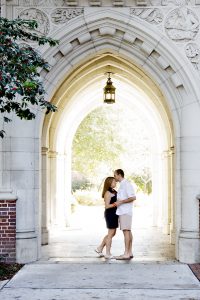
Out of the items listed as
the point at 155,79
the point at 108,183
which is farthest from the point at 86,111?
the point at 108,183

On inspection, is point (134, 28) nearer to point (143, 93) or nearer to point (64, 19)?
point (64, 19)

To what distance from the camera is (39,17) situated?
10.4m

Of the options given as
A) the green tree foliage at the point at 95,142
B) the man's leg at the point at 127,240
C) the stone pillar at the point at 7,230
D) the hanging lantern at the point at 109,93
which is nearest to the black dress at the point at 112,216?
the man's leg at the point at 127,240

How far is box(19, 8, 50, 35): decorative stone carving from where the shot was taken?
34.0 ft

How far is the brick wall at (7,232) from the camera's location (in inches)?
398

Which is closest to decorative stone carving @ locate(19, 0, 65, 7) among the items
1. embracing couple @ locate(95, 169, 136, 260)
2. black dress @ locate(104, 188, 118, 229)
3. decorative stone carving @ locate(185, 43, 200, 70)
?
decorative stone carving @ locate(185, 43, 200, 70)

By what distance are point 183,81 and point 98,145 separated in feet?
65.8

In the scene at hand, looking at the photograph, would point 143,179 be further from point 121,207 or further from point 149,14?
point 149,14

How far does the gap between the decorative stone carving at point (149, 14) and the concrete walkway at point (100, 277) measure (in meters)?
4.45

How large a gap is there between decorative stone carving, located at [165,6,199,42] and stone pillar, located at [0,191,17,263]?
420 centimetres

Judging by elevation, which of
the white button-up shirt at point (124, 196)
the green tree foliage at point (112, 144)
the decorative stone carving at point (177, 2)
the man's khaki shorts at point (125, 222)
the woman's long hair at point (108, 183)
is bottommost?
the man's khaki shorts at point (125, 222)

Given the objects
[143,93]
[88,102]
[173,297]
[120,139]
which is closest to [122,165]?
[120,139]

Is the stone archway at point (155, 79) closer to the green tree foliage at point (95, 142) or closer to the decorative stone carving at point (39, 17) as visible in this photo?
the decorative stone carving at point (39, 17)

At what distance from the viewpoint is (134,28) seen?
34.4 ft
